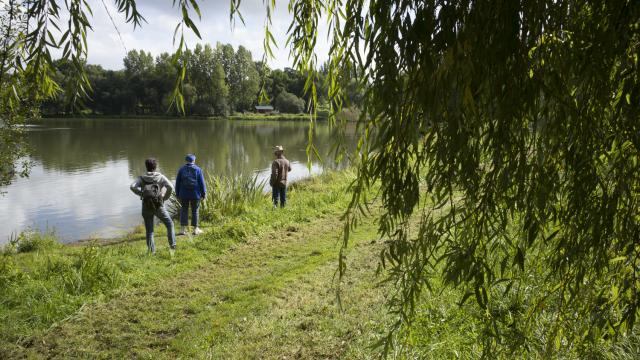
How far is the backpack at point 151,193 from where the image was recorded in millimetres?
7929

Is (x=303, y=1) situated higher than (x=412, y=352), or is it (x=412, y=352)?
(x=303, y=1)

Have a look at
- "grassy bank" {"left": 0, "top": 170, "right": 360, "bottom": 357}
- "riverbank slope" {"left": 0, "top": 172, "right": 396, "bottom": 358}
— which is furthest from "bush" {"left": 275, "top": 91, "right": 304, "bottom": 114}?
"riverbank slope" {"left": 0, "top": 172, "right": 396, "bottom": 358}

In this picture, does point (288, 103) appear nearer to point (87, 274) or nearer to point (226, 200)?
point (226, 200)

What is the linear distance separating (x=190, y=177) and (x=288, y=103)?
66.8 meters

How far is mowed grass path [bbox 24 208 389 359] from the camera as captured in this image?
15.1ft

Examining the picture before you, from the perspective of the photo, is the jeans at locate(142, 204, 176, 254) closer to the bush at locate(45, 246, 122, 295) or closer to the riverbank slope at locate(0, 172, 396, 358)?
the riverbank slope at locate(0, 172, 396, 358)

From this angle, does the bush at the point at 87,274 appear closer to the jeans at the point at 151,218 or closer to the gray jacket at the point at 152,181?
the jeans at the point at 151,218

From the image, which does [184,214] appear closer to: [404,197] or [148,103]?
[404,197]

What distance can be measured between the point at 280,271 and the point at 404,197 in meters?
5.37

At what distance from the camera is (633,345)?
11.7 ft

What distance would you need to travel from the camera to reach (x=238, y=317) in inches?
211

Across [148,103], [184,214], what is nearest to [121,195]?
[184,214]

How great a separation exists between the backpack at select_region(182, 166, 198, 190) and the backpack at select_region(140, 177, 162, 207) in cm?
159

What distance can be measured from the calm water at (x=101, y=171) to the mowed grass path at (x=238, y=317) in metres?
2.17
